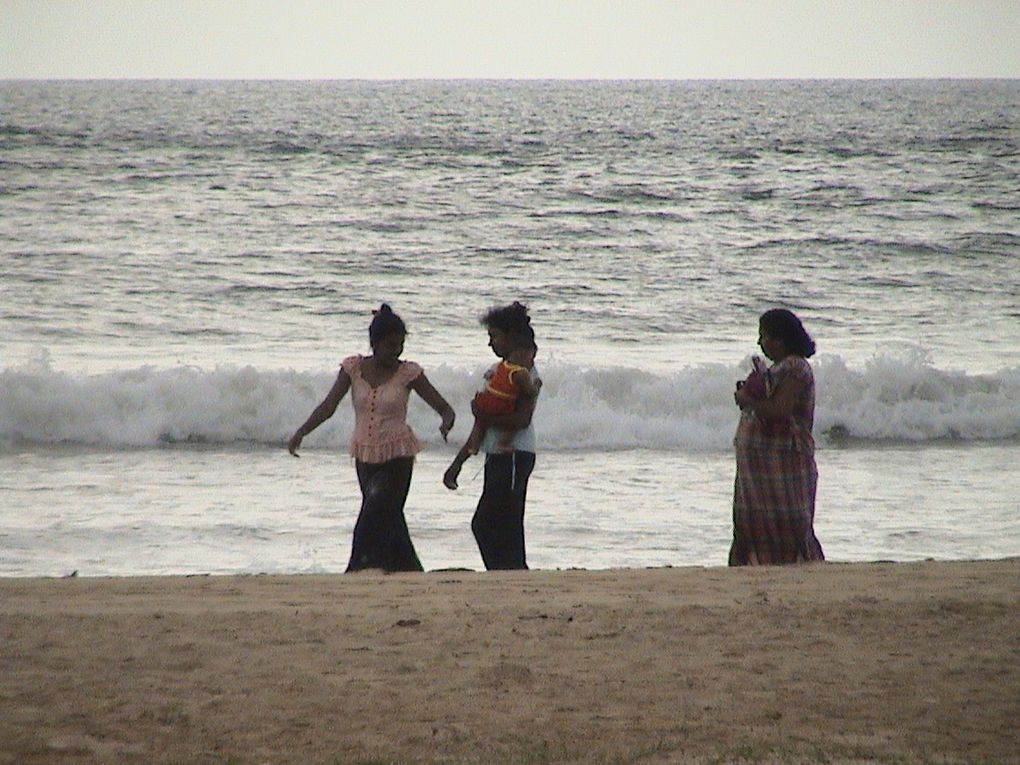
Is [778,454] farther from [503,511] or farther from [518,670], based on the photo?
[518,670]

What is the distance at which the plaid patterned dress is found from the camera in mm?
6199

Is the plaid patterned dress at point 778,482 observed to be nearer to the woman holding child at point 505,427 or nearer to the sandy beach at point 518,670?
the sandy beach at point 518,670

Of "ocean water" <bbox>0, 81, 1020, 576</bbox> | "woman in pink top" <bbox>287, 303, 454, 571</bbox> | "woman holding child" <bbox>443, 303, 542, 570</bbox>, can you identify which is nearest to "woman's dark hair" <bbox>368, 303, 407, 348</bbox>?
"woman in pink top" <bbox>287, 303, 454, 571</bbox>

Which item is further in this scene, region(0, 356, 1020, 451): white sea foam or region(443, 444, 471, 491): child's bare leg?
region(0, 356, 1020, 451): white sea foam

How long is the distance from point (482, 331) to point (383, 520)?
42.1ft

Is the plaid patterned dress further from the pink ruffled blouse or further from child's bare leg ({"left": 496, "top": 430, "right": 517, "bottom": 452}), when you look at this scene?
the pink ruffled blouse

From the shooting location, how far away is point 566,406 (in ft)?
46.3

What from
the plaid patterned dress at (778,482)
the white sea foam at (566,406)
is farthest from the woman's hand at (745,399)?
the white sea foam at (566,406)

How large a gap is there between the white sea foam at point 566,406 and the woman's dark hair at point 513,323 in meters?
6.77

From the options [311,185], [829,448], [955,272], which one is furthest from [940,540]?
[311,185]

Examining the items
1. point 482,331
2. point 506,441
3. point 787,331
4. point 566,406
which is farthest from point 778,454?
point 482,331

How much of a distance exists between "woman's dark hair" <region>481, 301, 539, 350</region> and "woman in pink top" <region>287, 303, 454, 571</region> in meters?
0.44

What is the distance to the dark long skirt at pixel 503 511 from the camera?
648 centimetres

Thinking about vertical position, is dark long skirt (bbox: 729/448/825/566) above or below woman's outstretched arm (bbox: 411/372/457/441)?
below
